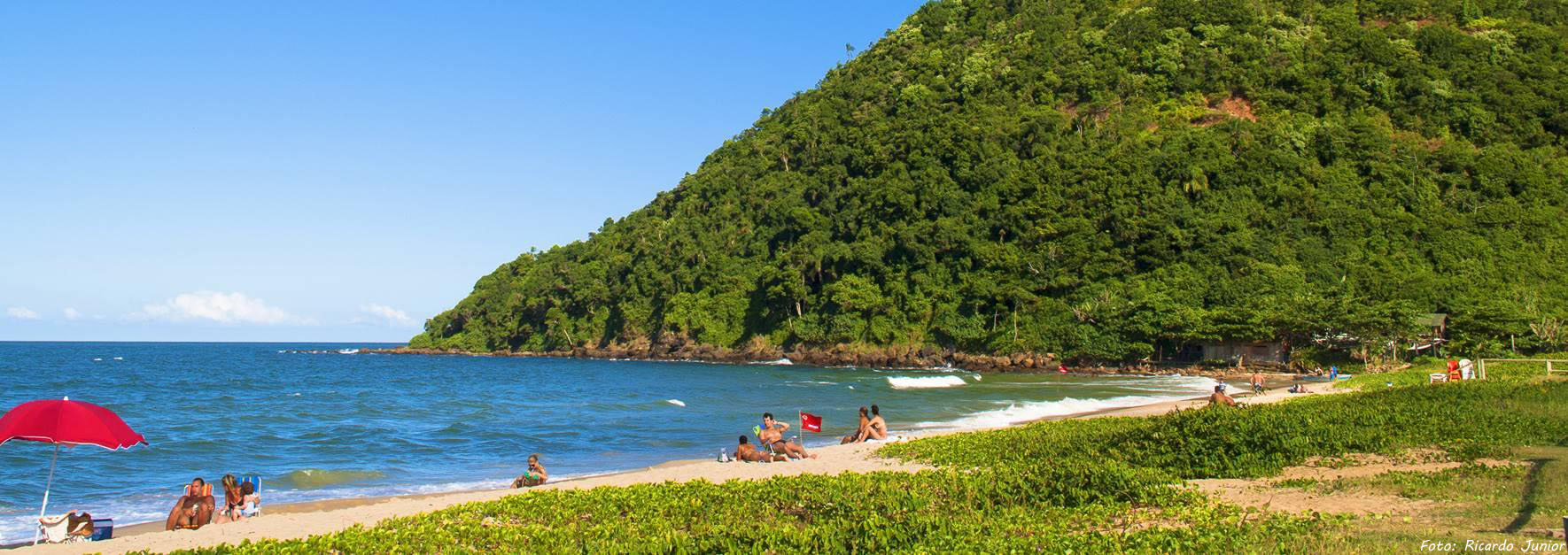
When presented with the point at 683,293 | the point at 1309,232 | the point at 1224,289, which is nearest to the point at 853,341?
the point at 683,293

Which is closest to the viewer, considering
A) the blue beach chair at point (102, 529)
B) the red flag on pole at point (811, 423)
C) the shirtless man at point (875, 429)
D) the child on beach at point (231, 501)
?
the blue beach chair at point (102, 529)

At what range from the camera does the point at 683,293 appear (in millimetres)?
101688

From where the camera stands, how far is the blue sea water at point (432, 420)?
19.1 metres

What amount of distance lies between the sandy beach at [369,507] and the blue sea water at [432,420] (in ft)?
5.99

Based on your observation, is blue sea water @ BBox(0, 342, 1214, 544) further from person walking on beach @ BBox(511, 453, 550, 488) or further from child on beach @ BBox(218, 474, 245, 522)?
child on beach @ BBox(218, 474, 245, 522)

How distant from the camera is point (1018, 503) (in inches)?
407

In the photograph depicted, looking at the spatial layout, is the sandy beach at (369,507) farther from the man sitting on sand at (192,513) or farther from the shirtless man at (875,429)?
the shirtless man at (875,429)

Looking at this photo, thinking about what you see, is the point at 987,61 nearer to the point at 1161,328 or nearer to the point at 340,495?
the point at 1161,328

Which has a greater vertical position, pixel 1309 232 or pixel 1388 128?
pixel 1388 128

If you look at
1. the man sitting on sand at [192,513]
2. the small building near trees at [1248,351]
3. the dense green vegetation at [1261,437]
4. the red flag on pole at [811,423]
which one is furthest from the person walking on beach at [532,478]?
the small building near trees at [1248,351]

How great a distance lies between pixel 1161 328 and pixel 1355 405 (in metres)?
50.1

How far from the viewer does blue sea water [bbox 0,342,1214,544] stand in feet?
62.5

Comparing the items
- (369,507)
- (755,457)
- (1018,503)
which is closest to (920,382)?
(755,457)

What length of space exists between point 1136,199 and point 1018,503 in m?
72.9
